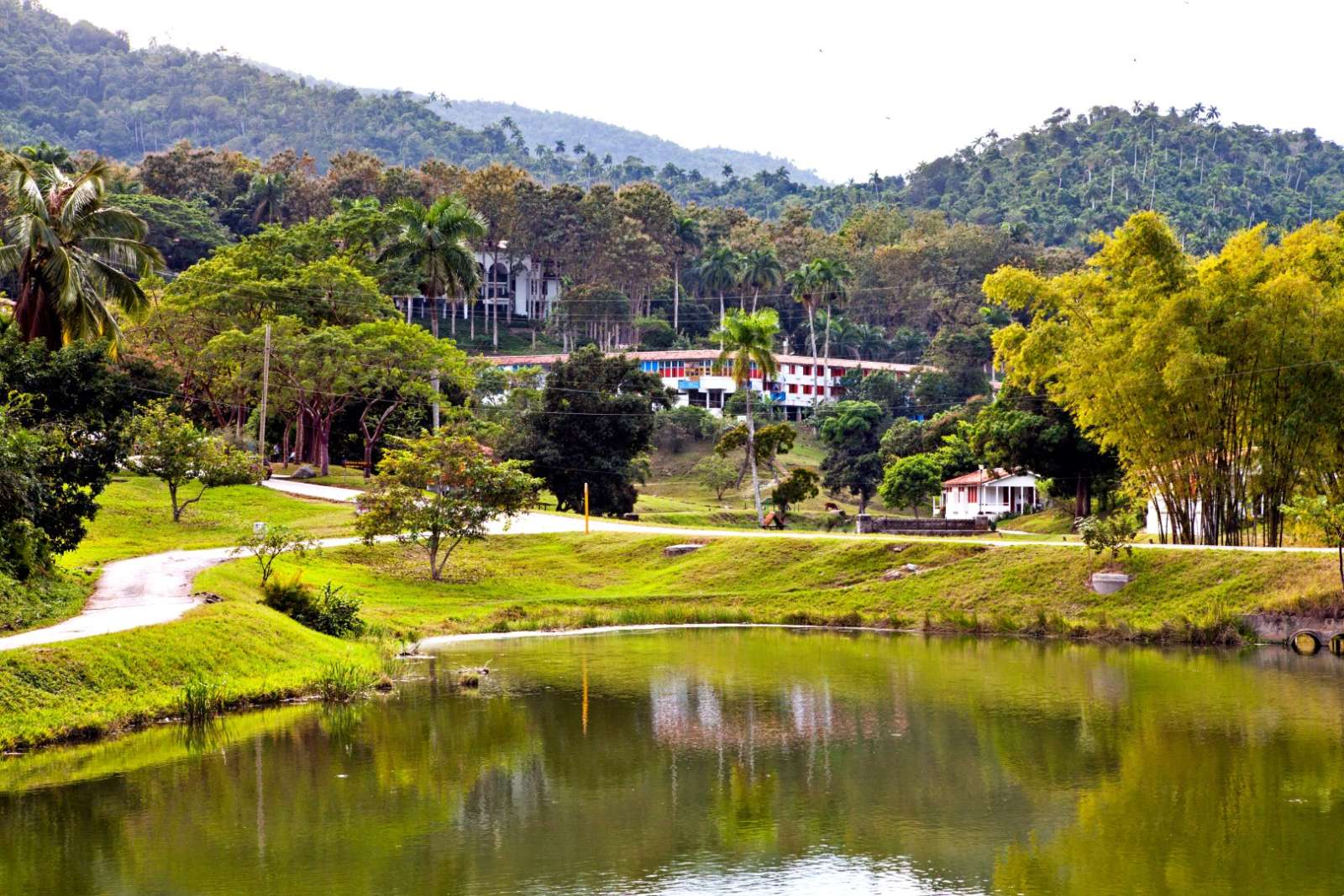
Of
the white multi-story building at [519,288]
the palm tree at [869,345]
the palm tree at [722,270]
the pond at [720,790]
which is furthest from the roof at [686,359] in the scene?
the pond at [720,790]

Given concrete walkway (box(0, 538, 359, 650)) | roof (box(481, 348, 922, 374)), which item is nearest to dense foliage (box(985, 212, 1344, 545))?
concrete walkway (box(0, 538, 359, 650))

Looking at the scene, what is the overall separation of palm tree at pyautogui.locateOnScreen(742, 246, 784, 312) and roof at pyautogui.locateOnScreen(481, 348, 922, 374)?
12.7m

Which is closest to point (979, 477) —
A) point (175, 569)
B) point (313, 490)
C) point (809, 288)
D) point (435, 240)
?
point (435, 240)

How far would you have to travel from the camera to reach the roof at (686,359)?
126 meters

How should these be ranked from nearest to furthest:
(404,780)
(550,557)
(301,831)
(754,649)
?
1. (301,831)
2. (404,780)
3. (754,649)
4. (550,557)

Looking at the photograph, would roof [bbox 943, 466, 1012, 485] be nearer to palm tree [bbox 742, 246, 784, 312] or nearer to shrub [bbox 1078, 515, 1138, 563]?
shrub [bbox 1078, 515, 1138, 563]

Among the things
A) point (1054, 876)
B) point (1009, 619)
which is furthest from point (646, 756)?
point (1009, 619)

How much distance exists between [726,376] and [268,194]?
5183cm

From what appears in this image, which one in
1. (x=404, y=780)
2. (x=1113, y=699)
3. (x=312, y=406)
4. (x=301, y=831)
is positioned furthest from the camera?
(x=312, y=406)

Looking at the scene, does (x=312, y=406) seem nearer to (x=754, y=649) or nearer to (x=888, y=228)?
(x=754, y=649)

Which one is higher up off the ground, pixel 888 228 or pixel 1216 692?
pixel 888 228

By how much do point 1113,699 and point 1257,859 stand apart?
13.0m

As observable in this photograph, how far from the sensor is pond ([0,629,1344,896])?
1848 centimetres

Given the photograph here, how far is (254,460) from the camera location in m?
70.0
